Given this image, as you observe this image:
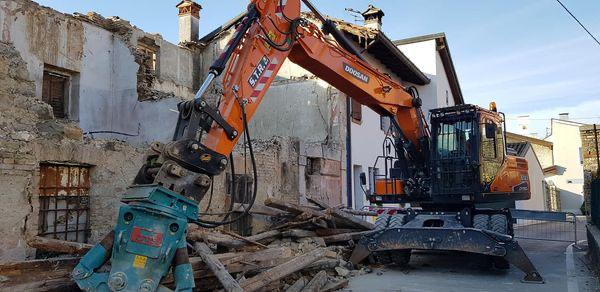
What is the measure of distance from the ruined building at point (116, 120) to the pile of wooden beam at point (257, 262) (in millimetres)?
1225

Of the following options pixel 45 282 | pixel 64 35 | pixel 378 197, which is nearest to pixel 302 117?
pixel 378 197

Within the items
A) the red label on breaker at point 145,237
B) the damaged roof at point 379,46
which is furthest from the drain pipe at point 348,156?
the red label on breaker at point 145,237

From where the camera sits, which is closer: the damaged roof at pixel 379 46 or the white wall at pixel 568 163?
the damaged roof at pixel 379 46

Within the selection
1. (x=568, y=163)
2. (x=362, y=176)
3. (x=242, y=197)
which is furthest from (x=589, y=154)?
(x=568, y=163)

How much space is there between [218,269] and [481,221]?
5597mm

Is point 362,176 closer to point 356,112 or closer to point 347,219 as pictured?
point 347,219

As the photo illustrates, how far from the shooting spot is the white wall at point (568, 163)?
3906cm

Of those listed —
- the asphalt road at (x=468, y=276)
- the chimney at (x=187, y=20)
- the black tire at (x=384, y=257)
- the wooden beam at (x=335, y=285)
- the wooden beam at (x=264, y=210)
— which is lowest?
the asphalt road at (x=468, y=276)

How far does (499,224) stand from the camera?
365 inches

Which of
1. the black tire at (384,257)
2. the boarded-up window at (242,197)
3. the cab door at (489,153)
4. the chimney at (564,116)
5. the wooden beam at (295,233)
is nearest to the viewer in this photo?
the cab door at (489,153)

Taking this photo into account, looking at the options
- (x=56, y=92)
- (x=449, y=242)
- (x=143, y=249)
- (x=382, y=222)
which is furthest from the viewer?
(x=56, y=92)

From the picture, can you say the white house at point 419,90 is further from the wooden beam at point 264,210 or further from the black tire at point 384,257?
the black tire at point 384,257

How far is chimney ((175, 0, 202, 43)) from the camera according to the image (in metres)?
19.0

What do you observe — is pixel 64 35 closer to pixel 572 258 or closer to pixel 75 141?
pixel 75 141
